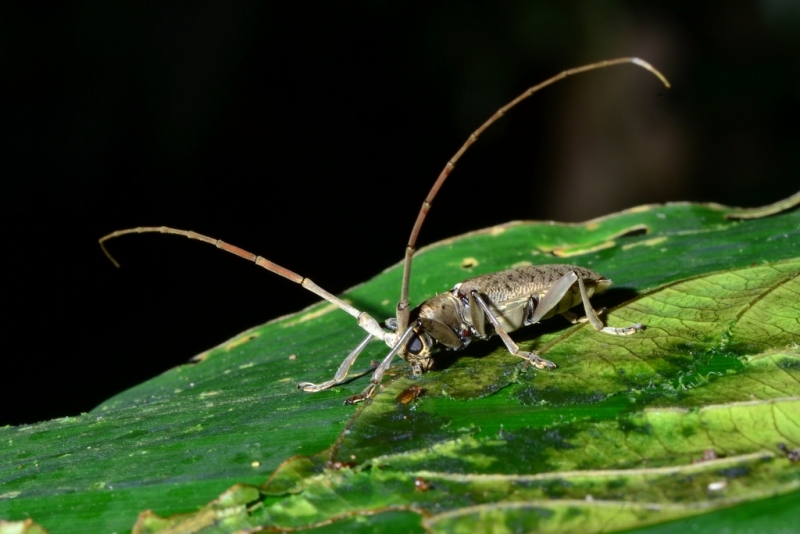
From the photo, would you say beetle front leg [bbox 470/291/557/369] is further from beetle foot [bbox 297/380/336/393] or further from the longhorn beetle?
beetle foot [bbox 297/380/336/393]

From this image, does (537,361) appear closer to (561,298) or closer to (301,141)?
(561,298)

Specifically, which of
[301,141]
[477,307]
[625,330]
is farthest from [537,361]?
[301,141]

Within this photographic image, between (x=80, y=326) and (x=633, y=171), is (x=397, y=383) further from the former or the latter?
(x=633, y=171)

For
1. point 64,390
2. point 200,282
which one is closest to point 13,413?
point 64,390

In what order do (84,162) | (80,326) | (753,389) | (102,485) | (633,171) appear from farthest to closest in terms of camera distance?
(633,171), (80,326), (84,162), (102,485), (753,389)

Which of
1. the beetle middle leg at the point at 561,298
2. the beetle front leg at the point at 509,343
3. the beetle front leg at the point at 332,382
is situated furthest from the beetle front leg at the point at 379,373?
the beetle middle leg at the point at 561,298

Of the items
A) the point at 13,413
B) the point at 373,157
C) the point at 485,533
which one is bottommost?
the point at 13,413

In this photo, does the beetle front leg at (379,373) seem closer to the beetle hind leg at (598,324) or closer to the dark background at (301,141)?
the beetle hind leg at (598,324)
